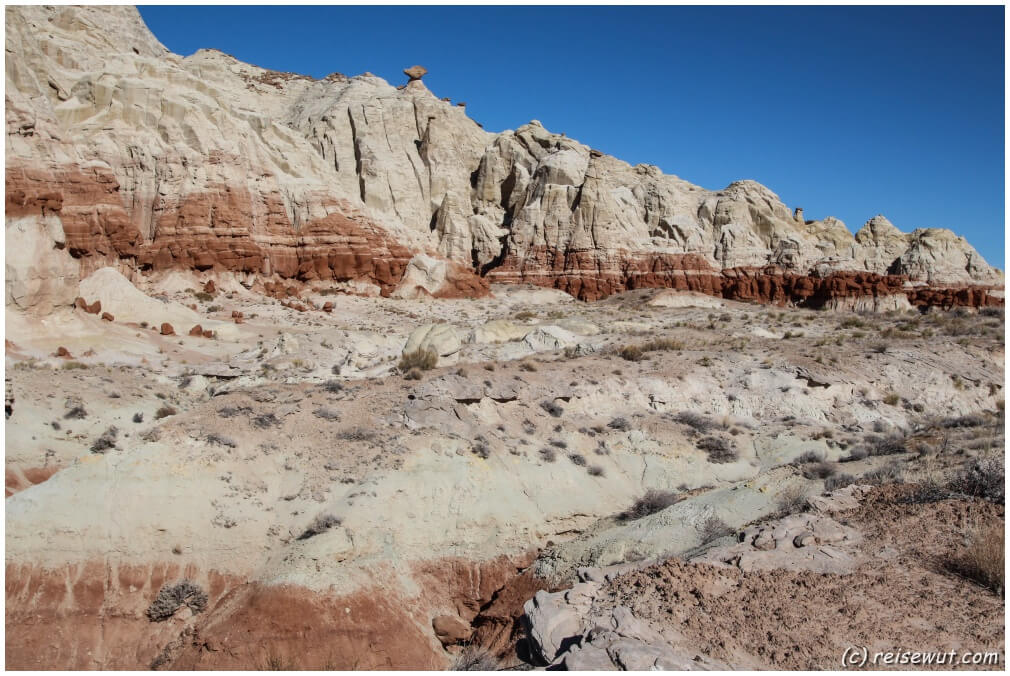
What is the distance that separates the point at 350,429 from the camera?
1512 centimetres

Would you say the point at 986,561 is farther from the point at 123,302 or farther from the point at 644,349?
the point at 123,302

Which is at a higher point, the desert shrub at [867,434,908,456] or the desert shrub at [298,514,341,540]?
the desert shrub at [867,434,908,456]

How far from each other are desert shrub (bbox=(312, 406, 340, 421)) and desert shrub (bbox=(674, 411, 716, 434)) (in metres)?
8.68

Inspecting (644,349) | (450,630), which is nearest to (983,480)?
(450,630)

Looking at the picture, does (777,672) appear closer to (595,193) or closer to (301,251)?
(301,251)

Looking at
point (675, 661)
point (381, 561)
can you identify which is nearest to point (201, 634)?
point (381, 561)

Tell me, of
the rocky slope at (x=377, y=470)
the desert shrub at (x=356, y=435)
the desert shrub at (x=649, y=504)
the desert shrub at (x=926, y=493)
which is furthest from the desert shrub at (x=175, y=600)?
the desert shrub at (x=926, y=493)

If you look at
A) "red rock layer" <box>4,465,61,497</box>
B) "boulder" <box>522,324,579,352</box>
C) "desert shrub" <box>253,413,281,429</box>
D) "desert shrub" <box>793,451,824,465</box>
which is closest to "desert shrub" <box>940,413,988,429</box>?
"desert shrub" <box>793,451,824,465</box>

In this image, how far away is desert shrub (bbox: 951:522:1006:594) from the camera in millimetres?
7129

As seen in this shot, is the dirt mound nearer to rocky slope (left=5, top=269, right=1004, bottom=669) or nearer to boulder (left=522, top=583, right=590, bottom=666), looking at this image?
boulder (left=522, top=583, right=590, bottom=666)

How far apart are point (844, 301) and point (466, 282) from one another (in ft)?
92.0

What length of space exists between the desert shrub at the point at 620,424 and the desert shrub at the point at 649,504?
2613 mm

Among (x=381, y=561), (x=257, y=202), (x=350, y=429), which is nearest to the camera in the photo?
(x=381, y=561)

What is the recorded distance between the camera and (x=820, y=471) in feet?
43.1
